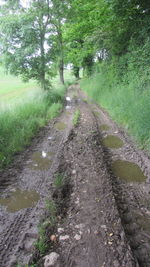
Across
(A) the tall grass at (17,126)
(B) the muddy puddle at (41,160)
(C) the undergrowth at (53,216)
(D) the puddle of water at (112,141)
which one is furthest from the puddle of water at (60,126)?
(C) the undergrowth at (53,216)

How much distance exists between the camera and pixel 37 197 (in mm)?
2711

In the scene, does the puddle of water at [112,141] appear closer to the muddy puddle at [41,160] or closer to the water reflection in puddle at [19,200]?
the muddy puddle at [41,160]

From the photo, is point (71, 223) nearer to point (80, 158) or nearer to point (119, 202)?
point (119, 202)

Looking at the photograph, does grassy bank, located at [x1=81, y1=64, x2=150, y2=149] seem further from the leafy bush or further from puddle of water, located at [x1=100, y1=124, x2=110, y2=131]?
puddle of water, located at [x1=100, y1=124, x2=110, y2=131]

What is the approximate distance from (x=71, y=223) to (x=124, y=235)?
65 centimetres

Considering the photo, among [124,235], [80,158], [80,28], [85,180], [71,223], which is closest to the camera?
[124,235]

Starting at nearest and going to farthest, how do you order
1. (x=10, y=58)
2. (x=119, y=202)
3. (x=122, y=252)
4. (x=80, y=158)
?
(x=122, y=252) → (x=119, y=202) → (x=80, y=158) → (x=10, y=58)

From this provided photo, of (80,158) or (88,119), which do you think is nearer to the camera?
(80,158)

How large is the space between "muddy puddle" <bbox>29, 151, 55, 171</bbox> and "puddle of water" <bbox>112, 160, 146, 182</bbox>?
147 centimetres

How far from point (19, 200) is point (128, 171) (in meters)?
2.16

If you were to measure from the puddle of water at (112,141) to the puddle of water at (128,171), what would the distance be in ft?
2.73

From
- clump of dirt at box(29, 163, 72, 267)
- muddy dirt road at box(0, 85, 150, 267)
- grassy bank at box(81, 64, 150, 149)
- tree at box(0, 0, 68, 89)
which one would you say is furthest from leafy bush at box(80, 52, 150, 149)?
tree at box(0, 0, 68, 89)

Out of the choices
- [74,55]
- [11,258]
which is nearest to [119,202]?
[11,258]

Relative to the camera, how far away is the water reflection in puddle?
2553mm
